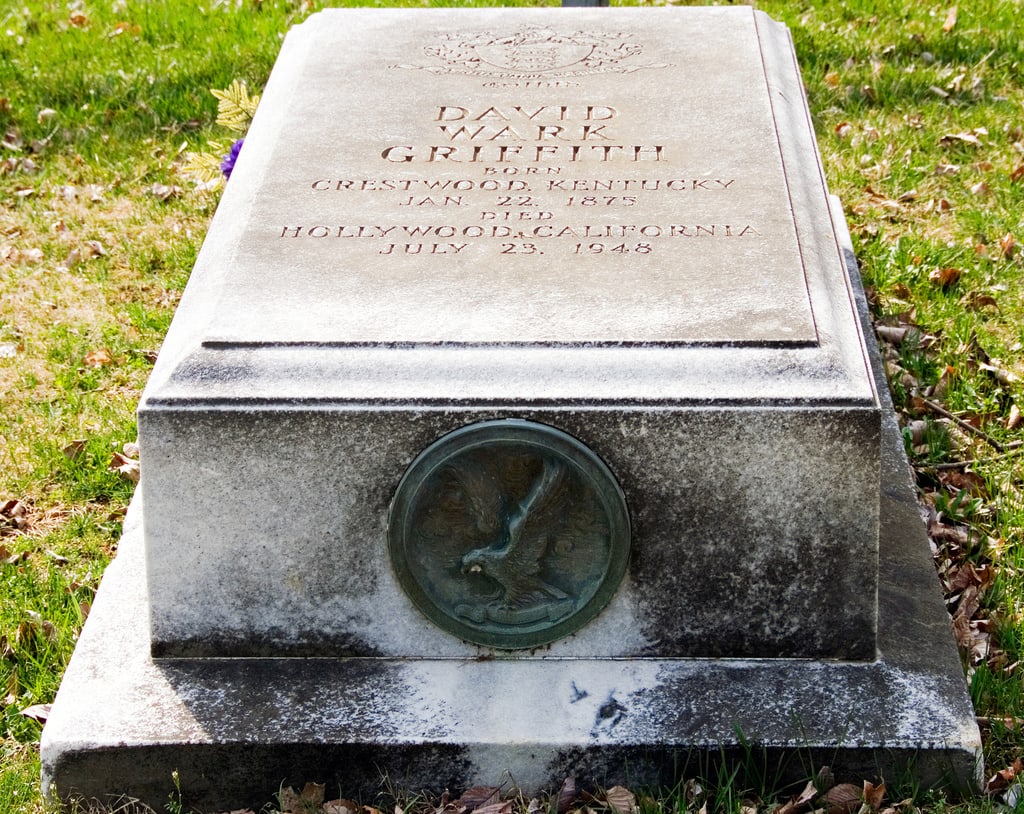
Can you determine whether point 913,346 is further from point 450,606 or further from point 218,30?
point 218,30

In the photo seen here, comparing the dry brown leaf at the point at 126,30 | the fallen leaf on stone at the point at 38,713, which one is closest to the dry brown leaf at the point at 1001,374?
the fallen leaf on stone at the point at 38,713

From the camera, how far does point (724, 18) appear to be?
13.8 ft

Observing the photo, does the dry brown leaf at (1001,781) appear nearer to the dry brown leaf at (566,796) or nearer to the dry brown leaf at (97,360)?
the dry brown leaf at (566,796)

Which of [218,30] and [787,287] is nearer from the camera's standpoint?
[787,287]

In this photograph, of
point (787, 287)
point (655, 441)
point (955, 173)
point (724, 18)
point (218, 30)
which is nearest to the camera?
point (655, 441)

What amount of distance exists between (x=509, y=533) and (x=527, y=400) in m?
0.27

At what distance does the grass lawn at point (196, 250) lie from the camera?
3367 millimetres

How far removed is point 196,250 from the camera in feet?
16.7

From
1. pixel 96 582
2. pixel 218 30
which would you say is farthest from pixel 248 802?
pixel 218 30

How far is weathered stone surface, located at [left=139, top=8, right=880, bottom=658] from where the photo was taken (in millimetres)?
2611

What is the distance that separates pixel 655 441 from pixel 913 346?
1966 millimetres

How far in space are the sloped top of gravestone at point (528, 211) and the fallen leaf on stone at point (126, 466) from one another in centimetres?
94

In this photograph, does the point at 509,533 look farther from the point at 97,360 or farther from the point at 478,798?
the point at 97,360

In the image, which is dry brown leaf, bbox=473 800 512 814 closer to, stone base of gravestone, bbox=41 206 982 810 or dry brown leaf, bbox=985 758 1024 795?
stone base of gravestone, bbox=41 206 982 810
